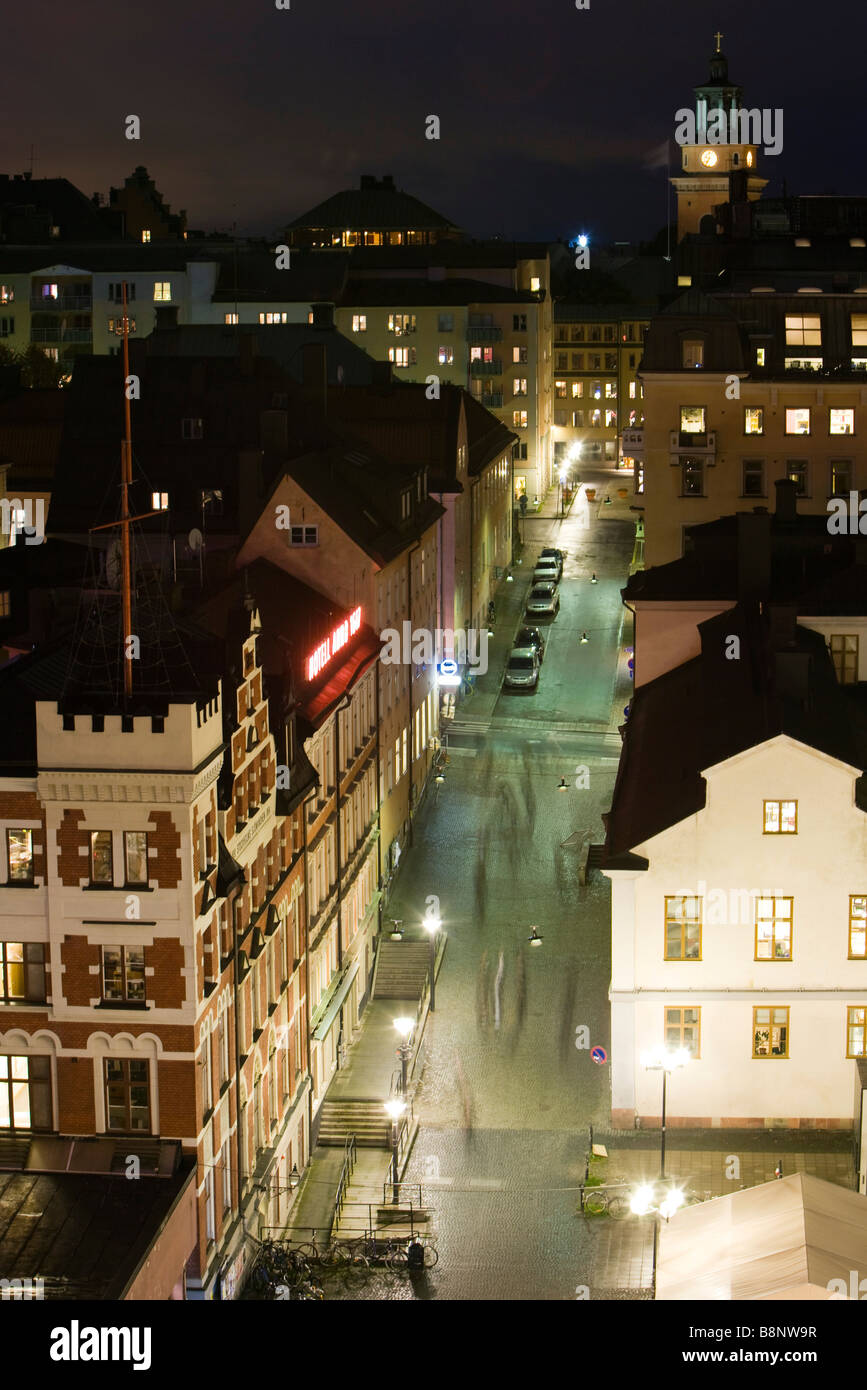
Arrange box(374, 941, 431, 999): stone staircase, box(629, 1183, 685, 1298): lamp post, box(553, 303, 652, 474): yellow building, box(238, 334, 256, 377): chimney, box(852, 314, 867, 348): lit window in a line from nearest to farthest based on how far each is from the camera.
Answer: box(629, 1183, 685, 1298): lamp post < box(374, 941, 431, 999): stone staircase < box(238, 334, 256, 377): chimney < box(852, 314, 867, 348): lit window < box(553, 303, 652, 474): yellow building

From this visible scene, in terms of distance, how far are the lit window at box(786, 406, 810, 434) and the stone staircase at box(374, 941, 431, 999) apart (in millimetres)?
29176

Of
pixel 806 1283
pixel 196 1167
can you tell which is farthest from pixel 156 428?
pixel 806 1283

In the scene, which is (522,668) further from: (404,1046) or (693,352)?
(404,1046)

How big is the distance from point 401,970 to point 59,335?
77170 mm

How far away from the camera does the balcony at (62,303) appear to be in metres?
124

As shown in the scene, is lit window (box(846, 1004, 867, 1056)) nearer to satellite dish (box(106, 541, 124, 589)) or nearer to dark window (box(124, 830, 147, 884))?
dark window (box(124, 830, 147, 884))

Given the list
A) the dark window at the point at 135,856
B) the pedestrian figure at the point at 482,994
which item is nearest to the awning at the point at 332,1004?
the pedestrian figure at the point at 482,994

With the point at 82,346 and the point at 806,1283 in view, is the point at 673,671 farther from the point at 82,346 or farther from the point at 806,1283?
the point at 82,346

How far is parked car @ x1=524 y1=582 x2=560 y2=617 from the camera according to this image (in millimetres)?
97688

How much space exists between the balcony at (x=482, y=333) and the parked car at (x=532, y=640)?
3027cm

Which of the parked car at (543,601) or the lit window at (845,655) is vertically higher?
the lit window at (845,655)

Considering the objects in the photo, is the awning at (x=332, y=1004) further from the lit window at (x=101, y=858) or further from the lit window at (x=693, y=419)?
the lit window at (x=693, y=419)

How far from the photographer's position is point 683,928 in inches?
1879

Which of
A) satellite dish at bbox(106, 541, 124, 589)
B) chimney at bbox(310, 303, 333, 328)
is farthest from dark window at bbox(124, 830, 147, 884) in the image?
chimney at bbox(310, 303, 333, 328)
